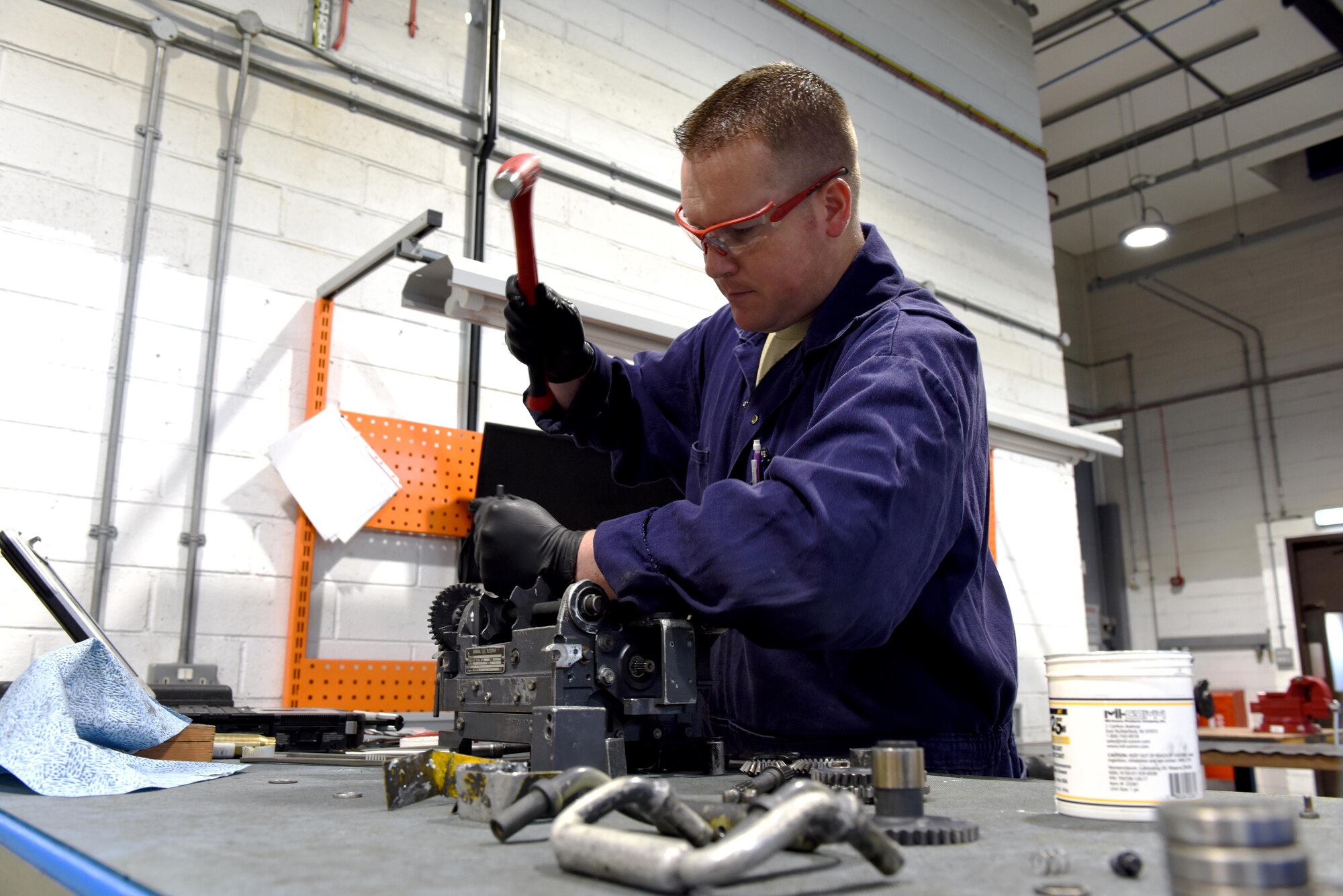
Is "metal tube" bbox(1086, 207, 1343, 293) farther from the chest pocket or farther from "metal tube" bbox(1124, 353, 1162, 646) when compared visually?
the chest pocket

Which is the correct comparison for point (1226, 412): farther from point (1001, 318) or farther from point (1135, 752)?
point (1135, 752)

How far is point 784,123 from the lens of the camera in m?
1.27

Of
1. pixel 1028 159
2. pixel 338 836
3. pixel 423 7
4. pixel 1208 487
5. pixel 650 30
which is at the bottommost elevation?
pixel 338 836

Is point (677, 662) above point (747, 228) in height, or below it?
below

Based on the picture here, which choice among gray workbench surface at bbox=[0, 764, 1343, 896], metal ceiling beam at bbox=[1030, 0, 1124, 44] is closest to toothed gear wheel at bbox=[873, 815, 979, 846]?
gray workbench surface at bbox=[0, 764, 1343, 896]

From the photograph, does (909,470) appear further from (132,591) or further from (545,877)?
(132,591)

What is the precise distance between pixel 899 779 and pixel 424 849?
310mm

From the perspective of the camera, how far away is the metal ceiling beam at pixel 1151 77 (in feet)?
17.8

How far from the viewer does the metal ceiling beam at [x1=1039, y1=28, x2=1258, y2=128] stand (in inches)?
214

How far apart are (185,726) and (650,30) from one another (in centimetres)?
290

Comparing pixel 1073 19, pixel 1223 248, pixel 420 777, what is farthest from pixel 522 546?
pixel 1223 248

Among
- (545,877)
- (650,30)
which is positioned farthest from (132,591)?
(650,30)

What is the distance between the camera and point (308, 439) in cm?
230

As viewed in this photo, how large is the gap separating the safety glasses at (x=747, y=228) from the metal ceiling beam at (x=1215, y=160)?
5795 mm
